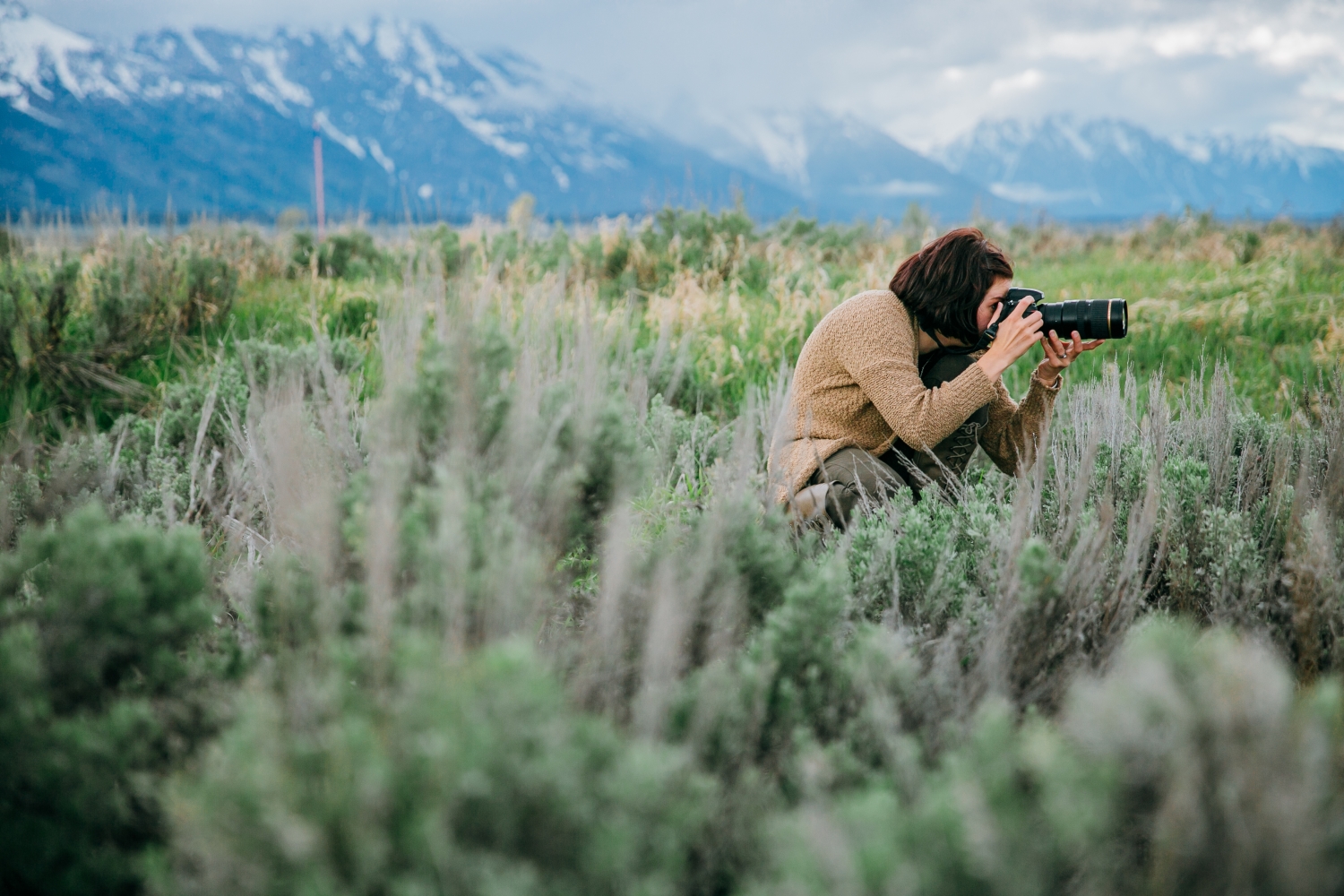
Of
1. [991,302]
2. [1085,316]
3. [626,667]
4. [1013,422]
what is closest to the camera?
[626,667]

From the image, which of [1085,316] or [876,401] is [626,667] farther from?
[1085,316]

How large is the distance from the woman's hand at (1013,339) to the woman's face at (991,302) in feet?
0.58

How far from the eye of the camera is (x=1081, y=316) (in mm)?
2859

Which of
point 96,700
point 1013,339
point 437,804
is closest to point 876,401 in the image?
point 1013,339

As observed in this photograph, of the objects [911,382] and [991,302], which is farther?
[991,302]

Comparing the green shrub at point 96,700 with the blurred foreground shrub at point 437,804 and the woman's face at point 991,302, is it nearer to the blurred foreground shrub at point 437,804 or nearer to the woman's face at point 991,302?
the blurred foreground shrub at point 437,804

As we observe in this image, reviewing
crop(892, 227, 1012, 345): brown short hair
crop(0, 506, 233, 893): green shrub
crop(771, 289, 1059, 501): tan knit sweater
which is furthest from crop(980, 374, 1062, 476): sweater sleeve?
crop(0, 506, 233, 893): green shrub

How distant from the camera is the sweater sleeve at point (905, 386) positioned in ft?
8.82

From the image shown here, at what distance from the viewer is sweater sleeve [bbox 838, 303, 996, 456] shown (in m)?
2.69

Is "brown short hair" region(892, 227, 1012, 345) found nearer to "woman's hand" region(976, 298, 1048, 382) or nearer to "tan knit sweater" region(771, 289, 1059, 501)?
"tan knit sweater" region(771, 289, 1059, 501)

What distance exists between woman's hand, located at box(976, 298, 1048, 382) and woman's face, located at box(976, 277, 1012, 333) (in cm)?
18

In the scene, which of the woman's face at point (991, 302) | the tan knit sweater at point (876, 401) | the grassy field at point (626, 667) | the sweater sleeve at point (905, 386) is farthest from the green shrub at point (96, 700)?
the woman's face at point (991, 302)

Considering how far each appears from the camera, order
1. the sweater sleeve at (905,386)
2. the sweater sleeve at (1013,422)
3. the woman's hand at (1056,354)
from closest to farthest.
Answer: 1. the sweater sleeve at (905,386)
2. the woman's hand at (1056,354)
3. the sweater sleeve at (1013,422)

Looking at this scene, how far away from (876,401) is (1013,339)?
0.49m
